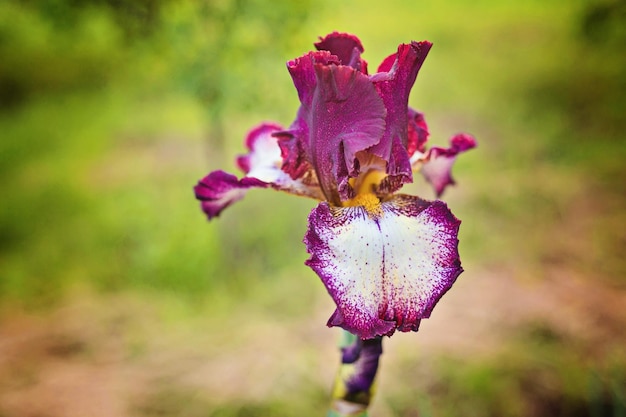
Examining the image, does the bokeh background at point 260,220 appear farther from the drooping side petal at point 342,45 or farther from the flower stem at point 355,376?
the drooping side petal at point 342,45

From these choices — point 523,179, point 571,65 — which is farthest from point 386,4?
point 523,179

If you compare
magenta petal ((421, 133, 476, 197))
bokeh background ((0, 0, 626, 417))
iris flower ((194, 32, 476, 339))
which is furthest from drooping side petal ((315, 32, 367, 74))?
bokeh background ((0, 0, 626, 417))

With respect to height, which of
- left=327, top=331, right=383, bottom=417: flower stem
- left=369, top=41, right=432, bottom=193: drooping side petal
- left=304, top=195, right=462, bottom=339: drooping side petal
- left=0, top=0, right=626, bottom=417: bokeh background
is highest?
left=0, top=0, right=626, bottom=417: bokeh background

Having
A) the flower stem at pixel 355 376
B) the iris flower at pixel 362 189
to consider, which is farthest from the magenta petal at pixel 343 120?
the flower stem at pixel 355 376

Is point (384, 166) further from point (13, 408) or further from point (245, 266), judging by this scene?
point (245, 266)

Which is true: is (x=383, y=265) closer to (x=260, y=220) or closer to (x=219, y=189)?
(x=219, y=189)

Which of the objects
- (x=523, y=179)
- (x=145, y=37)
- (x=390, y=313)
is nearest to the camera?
(x=390, y=313)

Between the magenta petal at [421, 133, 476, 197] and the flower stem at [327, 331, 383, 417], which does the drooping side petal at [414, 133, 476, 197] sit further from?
the flower stem at [327, 331, 383, 417]
